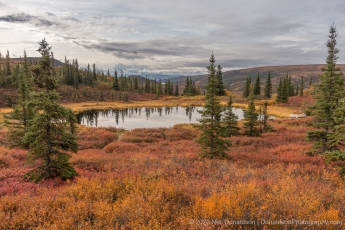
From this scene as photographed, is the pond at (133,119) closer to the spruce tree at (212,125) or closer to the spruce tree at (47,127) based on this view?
the spruce tree at (212,125)

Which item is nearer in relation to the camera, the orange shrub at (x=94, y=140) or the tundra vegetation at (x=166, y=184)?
the tundra vegetation at (x=166, y=184)

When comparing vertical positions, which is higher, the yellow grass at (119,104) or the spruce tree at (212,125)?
the spruce tree at (212,125)

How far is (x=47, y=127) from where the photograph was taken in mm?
10188

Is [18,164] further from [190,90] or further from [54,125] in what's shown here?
[190,90]

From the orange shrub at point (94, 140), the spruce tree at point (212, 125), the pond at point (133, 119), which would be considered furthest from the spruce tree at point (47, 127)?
the pond at point (133, 119)

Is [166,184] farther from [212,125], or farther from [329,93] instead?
[329,93]

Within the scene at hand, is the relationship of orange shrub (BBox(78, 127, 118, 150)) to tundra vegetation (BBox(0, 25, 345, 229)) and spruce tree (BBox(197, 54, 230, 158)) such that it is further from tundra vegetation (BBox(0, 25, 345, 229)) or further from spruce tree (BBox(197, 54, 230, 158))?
spruce tree (BBox(197, 54, 230, 158))

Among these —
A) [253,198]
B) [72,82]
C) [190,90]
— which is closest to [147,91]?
[190,90]

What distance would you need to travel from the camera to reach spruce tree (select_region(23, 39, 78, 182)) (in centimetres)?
977

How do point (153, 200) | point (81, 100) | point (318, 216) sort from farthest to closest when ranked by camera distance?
point (81, 100) → point (153, 200) → point (318, 216)

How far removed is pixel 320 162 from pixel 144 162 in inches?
465

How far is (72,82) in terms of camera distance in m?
113

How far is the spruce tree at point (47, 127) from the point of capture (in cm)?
977

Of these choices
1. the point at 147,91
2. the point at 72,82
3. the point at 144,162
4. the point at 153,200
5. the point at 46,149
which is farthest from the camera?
the point at 147,91
